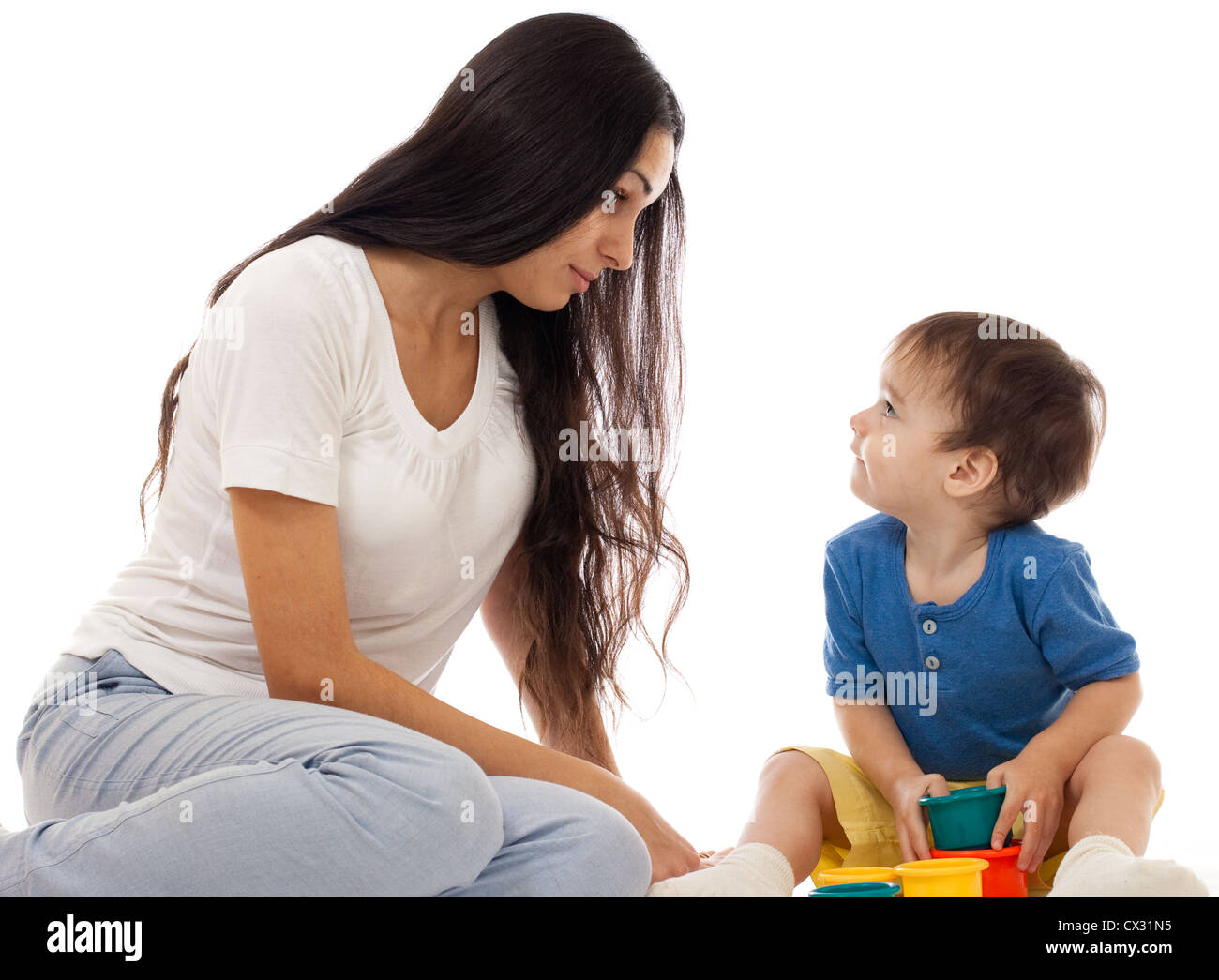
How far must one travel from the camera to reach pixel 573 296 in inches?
57.0

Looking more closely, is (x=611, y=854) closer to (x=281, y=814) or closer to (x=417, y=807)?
(x=417, y=807)

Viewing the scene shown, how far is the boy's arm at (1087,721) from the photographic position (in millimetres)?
1271

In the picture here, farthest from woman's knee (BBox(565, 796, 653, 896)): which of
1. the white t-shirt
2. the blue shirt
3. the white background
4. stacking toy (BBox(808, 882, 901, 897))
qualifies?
the white background

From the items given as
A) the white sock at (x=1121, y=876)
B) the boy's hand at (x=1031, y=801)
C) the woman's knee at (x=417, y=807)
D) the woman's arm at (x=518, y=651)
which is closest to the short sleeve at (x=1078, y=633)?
the boy's hand at (x=1031, y=801)

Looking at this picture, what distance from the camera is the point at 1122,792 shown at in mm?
1199

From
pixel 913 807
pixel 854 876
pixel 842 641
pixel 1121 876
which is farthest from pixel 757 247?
pixel 1121 876

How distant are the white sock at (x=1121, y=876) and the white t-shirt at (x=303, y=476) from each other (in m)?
0.65

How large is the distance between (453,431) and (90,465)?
1059 millimetres

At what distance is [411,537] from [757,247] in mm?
1123

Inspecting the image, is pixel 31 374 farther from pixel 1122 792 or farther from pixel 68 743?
pixel 1122 792

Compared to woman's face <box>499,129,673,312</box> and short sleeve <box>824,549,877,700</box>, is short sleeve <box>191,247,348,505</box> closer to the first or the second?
woman's face <box>499,129,673,312</box>

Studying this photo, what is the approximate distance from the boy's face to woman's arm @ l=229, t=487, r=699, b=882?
461mm

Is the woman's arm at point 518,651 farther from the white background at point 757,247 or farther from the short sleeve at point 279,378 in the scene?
the white background at point 757,247

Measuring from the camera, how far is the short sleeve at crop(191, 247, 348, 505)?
3.58 ft
